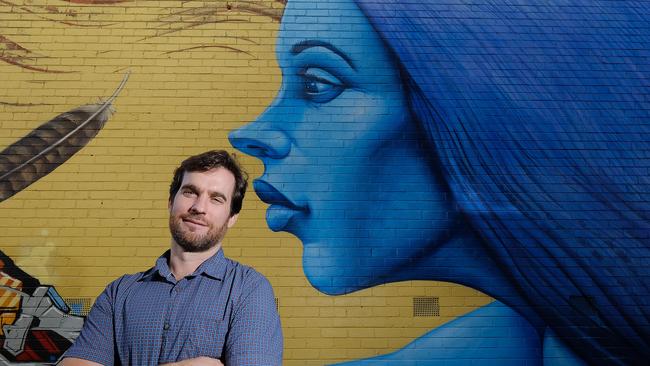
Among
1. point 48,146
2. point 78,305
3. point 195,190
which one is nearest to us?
point 195,190

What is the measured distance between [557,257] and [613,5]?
307 centimetres

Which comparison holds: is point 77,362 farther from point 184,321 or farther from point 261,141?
point 261,141

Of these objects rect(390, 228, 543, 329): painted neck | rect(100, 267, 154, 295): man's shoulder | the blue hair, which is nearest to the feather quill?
the blue hair

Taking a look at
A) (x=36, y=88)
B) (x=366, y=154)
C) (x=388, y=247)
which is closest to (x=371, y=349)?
(x=388, y=247)

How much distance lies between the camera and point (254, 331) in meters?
1.77

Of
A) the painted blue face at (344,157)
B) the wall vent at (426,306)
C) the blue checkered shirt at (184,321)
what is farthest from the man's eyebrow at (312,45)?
the blue checkered shirt at (184,321)

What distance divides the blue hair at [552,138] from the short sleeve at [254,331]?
4.02 meters

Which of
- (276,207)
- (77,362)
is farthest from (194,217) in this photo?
(276,207)

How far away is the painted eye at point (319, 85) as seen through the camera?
5.87 metres

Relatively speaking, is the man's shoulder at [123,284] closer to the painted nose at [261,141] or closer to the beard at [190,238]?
the beard at [190,238]

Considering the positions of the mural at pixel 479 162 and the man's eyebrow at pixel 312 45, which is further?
the man's eyebrow at pixel 312 45

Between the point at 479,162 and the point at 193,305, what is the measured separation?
447 cm

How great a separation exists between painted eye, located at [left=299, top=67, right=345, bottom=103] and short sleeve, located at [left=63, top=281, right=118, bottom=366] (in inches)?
168

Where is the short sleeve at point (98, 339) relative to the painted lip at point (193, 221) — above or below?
below
